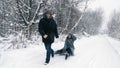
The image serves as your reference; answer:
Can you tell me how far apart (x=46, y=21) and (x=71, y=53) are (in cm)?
271

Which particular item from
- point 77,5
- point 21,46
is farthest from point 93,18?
point 21,46

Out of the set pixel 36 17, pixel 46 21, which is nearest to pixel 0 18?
pixel 36 17

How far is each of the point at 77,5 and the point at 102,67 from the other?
15676 mm

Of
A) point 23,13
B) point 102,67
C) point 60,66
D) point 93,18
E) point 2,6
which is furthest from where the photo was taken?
point 93,18

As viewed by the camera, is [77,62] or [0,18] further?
[0,18]

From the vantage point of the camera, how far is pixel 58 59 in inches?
322

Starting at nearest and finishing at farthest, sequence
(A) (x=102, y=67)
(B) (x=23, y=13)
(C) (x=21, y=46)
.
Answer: (A) (x=102, y=67) → (C) (x=21, y=46) → (B) (x=23, y=13)

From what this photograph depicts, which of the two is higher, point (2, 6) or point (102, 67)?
point (2, 6)

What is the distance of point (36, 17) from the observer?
53.6 feet

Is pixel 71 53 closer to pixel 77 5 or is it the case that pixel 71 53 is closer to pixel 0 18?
pixel 0 18

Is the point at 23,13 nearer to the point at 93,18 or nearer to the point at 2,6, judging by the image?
the point at 2,6

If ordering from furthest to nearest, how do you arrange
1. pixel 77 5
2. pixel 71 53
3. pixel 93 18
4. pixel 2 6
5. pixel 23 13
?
1. pixel 93 18
2. pixel 77 5
3. pixel 2 6
4. pixel 23 13
5. pixel 71 53

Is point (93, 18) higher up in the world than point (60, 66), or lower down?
lower down

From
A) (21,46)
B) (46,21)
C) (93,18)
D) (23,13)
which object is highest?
(46,21)
